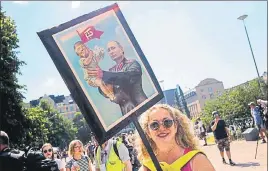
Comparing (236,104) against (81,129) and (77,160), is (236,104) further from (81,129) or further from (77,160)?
(81,129)

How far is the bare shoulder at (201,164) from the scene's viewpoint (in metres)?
2.01

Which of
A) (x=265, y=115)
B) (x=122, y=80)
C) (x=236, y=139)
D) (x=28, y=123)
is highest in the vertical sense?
(x=28, y=123)

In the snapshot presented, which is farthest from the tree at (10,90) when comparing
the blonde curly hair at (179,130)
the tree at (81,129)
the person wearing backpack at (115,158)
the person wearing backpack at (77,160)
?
the tree at (81,129)

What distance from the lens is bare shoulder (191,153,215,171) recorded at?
6.60 feet

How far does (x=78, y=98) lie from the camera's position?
183cm

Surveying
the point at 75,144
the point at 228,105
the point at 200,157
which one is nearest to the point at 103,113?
the point at 200,157

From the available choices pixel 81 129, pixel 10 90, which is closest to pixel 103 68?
pixel 10 90

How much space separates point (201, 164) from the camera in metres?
2.02

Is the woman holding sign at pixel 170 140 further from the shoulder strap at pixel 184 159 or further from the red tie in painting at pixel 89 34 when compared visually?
the red tie in painting at pixel 89 34

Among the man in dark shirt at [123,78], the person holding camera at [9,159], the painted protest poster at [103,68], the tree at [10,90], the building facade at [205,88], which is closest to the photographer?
the painted protest poster at [103,68]

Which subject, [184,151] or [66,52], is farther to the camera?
[184,151]

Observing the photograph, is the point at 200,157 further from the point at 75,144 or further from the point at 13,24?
the point at 13,24

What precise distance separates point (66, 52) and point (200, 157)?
1.08m

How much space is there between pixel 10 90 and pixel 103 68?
17.6 meters
